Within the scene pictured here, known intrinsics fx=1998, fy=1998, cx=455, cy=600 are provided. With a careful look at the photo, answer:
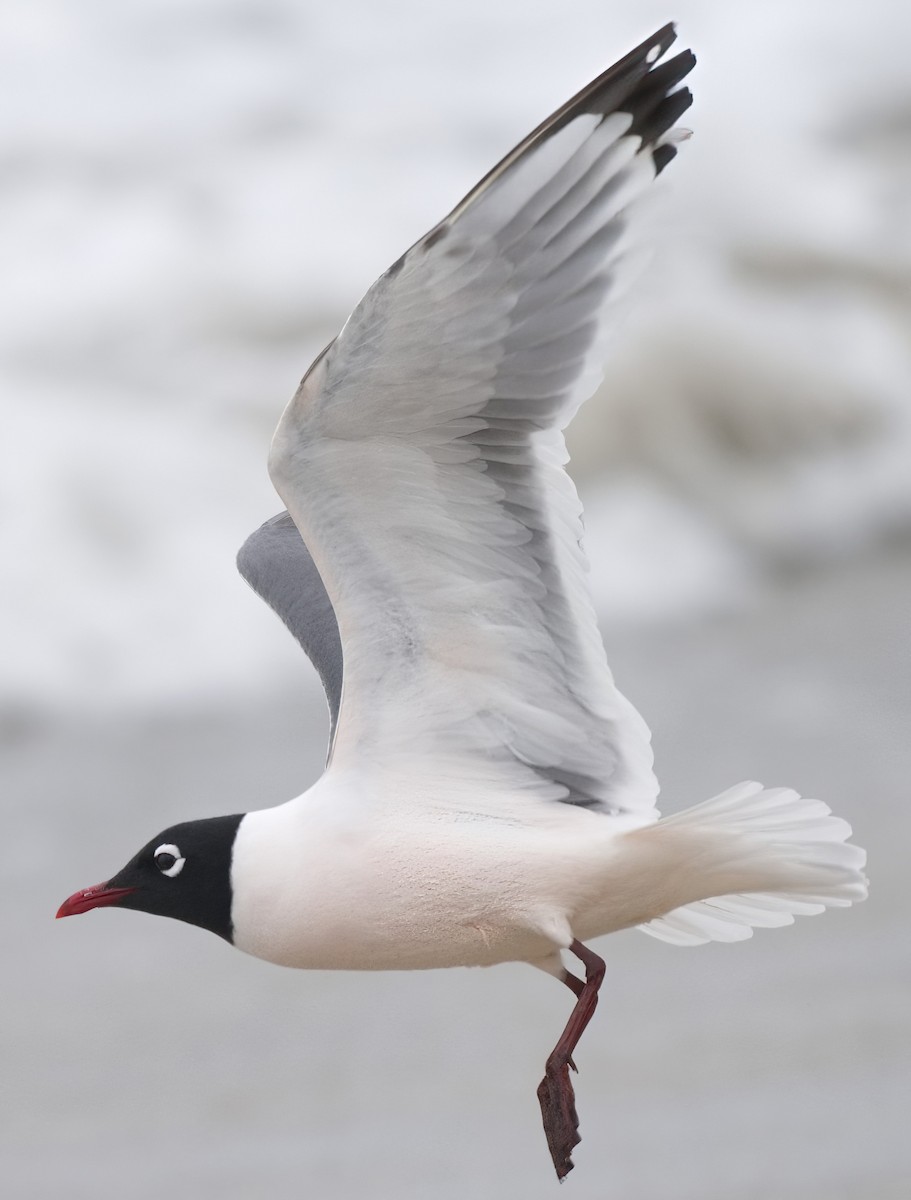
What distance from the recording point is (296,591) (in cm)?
337

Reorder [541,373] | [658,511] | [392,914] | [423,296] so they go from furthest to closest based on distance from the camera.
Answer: [658,511], [392,914], [541,373], [423,296]

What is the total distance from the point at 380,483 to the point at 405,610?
0.66 feet

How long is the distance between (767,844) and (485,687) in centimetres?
43

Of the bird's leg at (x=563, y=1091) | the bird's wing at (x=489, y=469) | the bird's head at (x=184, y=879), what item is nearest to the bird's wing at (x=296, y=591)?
the bird's head at (x=184, y=879)

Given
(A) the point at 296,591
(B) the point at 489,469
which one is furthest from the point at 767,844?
(A) the point at 296,591

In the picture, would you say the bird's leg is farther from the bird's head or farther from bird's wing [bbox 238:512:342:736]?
bird's wing [bbox 238:512:342:736]

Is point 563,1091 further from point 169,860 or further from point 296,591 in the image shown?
point 296,591

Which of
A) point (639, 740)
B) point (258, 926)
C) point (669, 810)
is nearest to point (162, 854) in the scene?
point (258, 926)

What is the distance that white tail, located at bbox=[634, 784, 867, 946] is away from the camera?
2.63 m

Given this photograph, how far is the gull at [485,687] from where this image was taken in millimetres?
2377

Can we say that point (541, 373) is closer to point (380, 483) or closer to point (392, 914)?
point (380, 483)

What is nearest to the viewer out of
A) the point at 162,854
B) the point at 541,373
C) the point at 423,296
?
the point at 423,296

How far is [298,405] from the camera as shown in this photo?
2.40m

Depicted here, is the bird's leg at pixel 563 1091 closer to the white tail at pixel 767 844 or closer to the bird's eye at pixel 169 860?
the white tail at pixel 767 844
